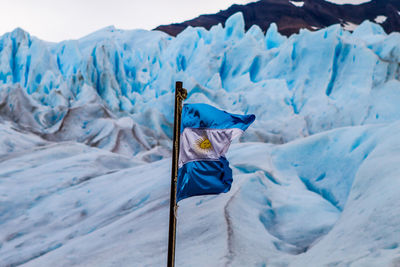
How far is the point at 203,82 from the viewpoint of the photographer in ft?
91.9

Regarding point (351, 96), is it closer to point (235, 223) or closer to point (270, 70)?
point (270, 70)

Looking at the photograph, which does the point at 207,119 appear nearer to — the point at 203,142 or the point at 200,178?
the point at 203,142

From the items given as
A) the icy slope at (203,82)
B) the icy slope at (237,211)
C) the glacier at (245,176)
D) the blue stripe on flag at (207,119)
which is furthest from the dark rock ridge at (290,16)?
the blue stripe on flag at (207,119)

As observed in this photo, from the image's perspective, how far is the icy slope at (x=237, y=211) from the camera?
14.9 feet

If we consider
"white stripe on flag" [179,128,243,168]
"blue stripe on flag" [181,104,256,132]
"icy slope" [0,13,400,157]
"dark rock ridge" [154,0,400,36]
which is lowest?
"icy slope" [0,13,400,157]

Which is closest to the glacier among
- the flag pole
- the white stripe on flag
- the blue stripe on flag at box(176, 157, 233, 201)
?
the flag pole

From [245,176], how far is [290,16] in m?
48.1

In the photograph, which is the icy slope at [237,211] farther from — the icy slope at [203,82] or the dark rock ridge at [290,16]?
the dark rock ridge at [290,16]

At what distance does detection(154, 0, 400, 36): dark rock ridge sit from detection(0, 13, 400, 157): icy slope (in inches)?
636

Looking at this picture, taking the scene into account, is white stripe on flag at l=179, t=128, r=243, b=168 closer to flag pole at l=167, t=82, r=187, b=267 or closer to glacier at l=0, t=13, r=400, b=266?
flag pole at l=167, t=82, r=187, b=267

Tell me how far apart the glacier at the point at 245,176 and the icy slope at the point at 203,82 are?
10 centimetres

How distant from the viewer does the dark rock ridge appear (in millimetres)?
48531

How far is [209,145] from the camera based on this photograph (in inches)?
154

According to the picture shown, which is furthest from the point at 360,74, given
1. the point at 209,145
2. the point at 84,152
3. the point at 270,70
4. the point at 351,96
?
the point at 209,145
